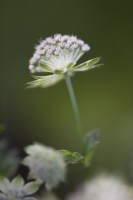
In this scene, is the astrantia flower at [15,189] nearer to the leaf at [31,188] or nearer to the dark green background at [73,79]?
the leaf at [31,188]

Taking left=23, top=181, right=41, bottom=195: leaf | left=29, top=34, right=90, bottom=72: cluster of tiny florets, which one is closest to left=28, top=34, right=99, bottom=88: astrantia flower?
left=29, top=34, right=90, bottom=72: cluster of tiny florets

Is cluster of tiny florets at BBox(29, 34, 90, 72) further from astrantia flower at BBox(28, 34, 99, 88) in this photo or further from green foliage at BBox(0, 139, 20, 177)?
green foliage at BBox(0, 139, 20, 177)

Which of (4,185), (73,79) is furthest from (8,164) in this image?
(73,79)

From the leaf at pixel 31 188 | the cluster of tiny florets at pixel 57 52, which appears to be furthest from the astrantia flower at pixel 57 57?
the leaf at pixel 31 188

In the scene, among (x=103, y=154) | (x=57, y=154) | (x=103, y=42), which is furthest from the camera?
(x=103, y=42)

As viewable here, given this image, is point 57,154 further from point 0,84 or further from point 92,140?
point 0,84

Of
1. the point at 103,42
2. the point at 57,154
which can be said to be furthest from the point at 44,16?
the point at 57,154
